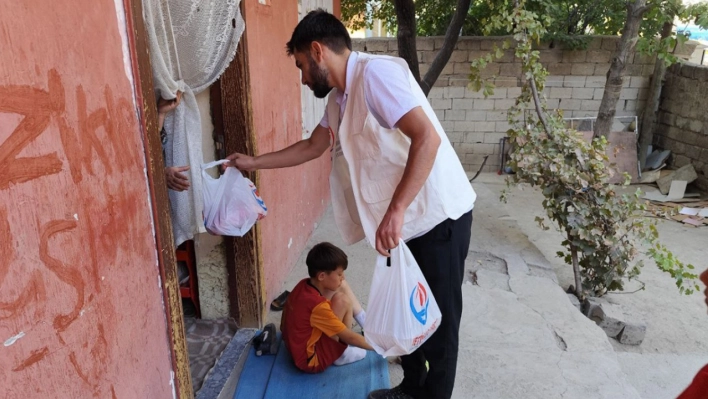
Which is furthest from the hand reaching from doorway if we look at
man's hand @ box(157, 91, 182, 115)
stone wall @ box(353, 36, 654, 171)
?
stone wall @ box(353, 36, 654, 171)

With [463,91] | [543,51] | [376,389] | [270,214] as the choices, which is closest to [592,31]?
[543,51]

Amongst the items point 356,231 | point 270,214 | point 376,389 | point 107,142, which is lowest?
point 376,389

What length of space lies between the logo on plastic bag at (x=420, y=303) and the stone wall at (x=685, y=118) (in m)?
7.45

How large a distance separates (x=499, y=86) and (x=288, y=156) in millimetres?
6577

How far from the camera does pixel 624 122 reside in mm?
8250

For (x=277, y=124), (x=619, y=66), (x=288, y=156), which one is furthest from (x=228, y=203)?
(x=619, y=66)

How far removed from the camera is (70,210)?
1.18 meters

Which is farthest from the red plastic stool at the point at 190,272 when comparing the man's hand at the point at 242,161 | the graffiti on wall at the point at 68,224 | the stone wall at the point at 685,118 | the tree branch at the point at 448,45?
the stone wall at the point at 685,118

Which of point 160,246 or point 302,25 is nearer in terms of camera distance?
point 160,246

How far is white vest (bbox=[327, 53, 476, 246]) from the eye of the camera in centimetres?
172

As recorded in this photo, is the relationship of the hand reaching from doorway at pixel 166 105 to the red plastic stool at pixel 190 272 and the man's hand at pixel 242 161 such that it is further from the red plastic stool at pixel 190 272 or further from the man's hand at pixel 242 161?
the red plastic stool at pixel 190 272

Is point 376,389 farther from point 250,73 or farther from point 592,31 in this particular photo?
point 592,31

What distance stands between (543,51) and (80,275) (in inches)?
323

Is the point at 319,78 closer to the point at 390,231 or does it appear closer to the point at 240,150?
the point at 390,231
